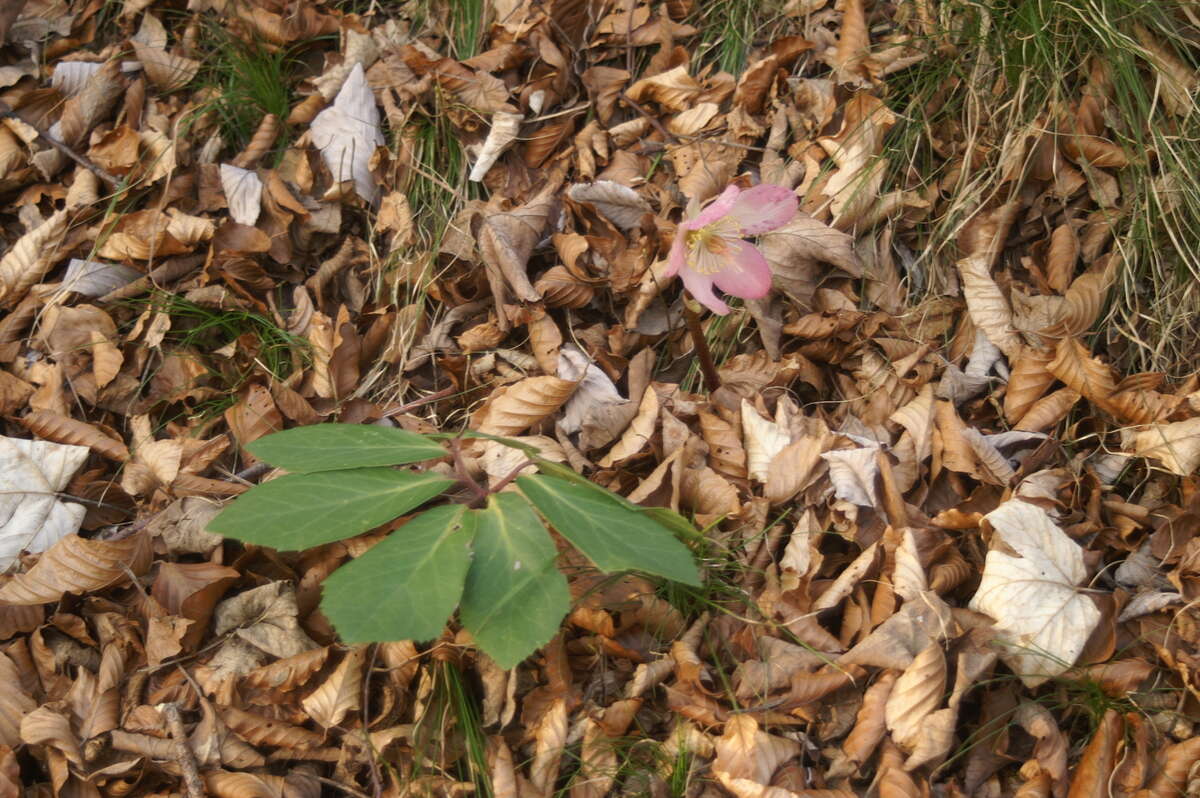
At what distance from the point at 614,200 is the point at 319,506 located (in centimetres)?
107

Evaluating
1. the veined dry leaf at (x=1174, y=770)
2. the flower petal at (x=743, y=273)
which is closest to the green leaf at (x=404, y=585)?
the flower petal at (x=743, y=273)

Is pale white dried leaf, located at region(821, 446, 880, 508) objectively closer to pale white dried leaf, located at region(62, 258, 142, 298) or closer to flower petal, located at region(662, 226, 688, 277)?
flower petal, located at region(662, 226, 688, 277)

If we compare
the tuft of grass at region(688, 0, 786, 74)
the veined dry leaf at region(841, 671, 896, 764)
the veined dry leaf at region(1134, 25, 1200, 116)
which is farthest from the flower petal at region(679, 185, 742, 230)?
the veined dry leaf at region(1134, 25, 1200, 116)

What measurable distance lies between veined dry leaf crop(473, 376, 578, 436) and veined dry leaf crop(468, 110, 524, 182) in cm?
62

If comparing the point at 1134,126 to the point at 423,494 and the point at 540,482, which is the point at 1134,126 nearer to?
the point at 540,482

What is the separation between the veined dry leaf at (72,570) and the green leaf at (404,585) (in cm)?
72

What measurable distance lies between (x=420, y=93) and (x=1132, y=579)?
71.5 inches

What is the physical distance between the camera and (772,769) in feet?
4.75

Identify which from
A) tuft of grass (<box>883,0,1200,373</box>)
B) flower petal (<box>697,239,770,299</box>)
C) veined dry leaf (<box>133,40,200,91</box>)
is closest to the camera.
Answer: flower petal (<box>697,239,770,299</box>)

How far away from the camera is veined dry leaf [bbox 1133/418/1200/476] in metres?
1.65

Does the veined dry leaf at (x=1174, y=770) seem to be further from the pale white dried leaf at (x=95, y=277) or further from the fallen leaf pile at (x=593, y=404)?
the pale white dried leaf at (x=95, y=277)

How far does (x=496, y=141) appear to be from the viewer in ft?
7.30

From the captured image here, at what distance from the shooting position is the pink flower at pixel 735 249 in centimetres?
159

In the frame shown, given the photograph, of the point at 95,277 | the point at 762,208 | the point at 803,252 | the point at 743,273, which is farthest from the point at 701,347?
the point at 95,277
